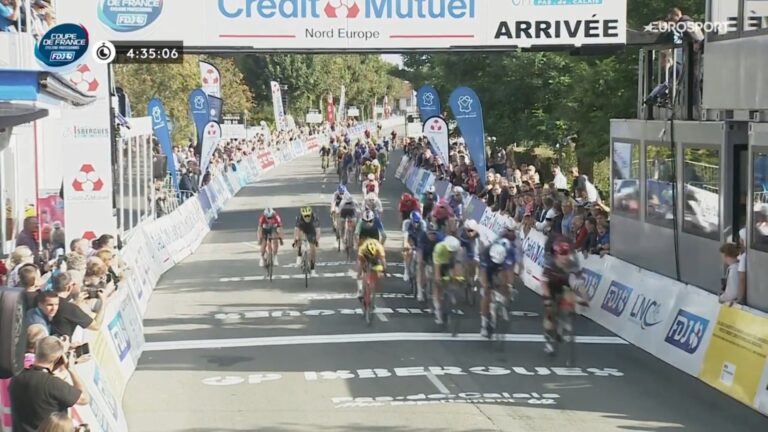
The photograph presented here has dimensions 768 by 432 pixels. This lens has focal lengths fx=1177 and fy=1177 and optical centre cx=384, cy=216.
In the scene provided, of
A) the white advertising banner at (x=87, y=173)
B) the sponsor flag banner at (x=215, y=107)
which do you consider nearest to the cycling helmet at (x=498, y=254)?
the white advertising banner at (x=87, y=173)

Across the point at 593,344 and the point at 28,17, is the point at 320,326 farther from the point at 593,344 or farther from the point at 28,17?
the point at 28,17

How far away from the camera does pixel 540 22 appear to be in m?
20.0

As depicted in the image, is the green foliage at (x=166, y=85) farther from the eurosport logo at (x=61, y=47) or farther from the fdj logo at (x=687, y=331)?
the eurosport logo at (x=61, y=47)

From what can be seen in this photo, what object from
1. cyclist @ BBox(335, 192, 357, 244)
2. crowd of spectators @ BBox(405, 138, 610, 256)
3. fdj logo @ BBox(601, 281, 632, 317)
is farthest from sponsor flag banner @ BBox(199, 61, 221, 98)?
fdj logo @ BBox(601, 281, 632, 317)

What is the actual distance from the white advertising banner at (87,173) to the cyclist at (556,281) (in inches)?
307

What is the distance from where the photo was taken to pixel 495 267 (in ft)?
56.3

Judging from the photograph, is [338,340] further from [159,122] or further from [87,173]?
[159,122]

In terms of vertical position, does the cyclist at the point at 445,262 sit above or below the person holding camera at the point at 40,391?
below

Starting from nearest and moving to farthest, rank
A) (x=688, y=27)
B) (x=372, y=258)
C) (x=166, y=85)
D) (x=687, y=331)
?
1. (x=687, y=331)
2. (x=372, y=258)
3. (x=688, y=27)
4. (x=166, y=85)

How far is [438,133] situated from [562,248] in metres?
21.7

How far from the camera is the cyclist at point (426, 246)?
19216 millimetres

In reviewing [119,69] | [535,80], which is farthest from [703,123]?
[119,69]

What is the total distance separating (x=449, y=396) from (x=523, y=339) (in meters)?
4.24

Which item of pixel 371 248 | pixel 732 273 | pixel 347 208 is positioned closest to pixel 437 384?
pixel 732 273
